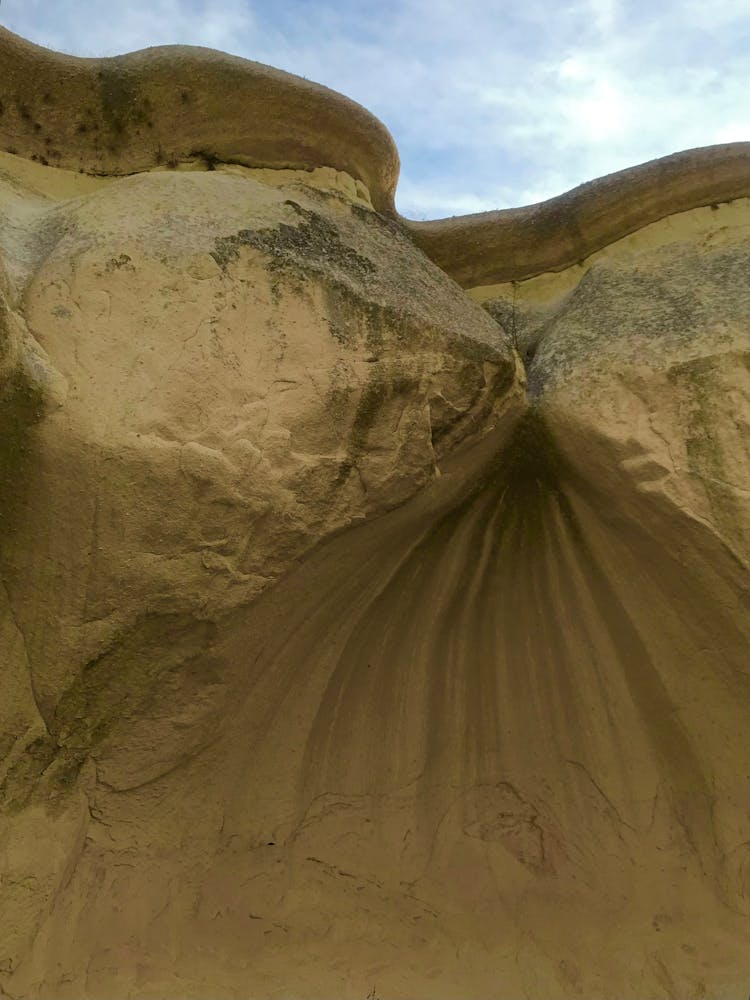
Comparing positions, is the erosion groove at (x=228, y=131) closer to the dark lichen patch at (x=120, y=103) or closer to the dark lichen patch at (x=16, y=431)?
the dark lichen patch at (x=120, y=103)

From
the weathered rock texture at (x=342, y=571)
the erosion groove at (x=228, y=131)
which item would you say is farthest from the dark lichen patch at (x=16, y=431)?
the erosion groove at (x=228, y=131)

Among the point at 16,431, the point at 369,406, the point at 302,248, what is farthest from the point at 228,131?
the point at 16,431

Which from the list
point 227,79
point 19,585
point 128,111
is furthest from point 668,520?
point 128,111

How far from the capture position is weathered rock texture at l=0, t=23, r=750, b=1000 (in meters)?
1.50

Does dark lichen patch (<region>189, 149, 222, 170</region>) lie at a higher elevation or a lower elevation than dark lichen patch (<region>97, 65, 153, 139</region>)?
lower

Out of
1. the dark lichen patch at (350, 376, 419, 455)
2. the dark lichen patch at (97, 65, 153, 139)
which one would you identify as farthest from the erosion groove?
the dark lichen patch at (350, 376, 419, 455)

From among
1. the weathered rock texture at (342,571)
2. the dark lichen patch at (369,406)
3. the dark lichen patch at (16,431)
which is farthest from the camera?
the dark lichen patch at (369,406)

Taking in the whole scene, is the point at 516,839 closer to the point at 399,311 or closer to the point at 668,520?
the point at 668,520

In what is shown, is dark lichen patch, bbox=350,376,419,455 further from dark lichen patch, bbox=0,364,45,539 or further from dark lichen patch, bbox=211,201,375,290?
dark lichen patch, bbox=0,364,45,539

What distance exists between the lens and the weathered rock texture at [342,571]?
4.91ft

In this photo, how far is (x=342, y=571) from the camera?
1.77 meters

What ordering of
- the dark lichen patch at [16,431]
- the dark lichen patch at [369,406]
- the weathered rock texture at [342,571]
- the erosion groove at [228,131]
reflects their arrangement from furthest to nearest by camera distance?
1. the erosion groove at [228,131]
2. the dark lichen patch at [369,406]
3. the weathered rock texture at [342,571]
4. the dark lichen patch at [16,431]

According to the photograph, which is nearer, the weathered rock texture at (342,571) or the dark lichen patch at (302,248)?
the weathered rock texture at (342,571)

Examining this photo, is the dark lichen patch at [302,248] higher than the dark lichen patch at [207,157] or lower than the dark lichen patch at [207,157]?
lower
